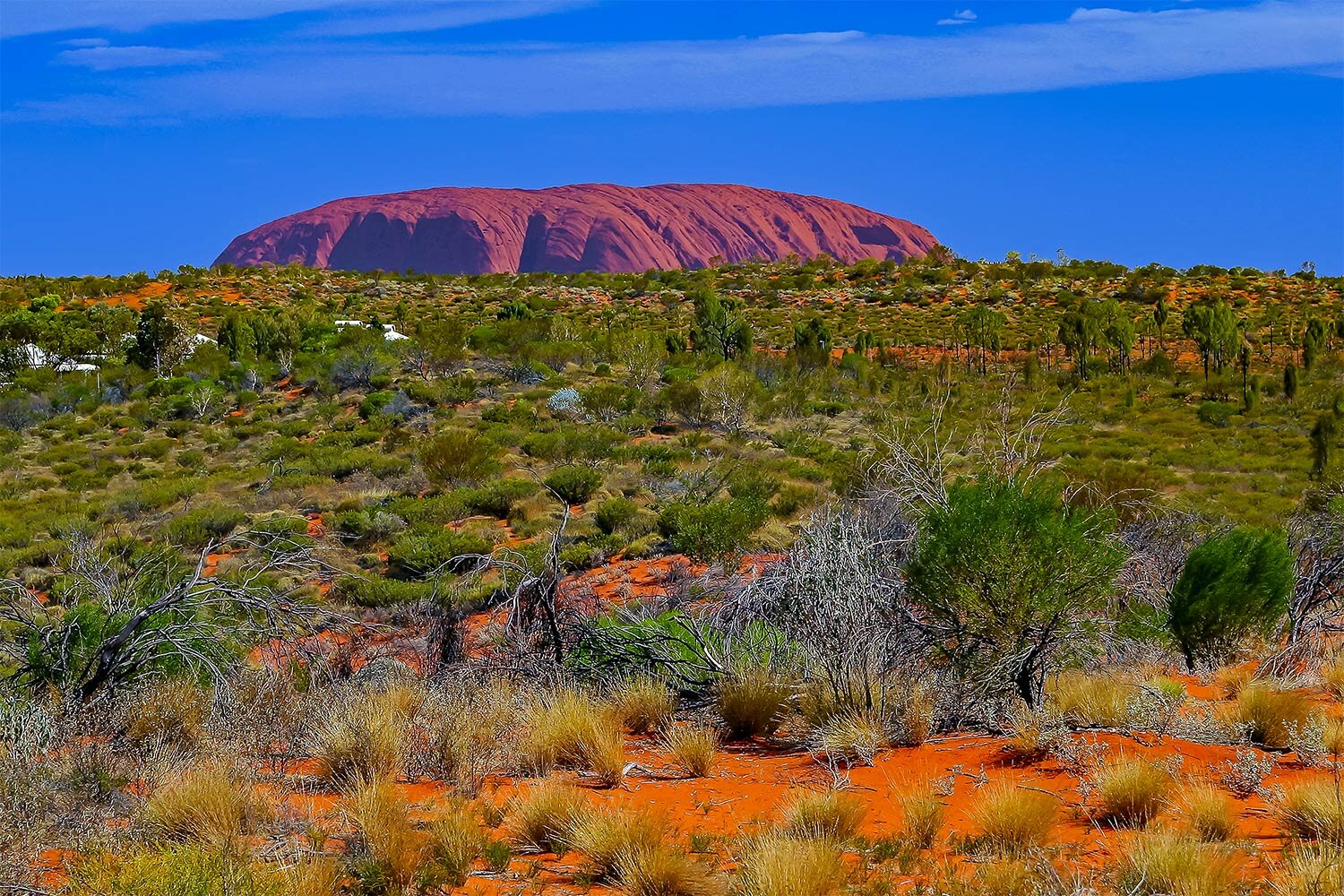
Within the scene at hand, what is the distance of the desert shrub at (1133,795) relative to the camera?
5000 mm

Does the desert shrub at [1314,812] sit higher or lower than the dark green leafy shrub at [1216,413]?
higher

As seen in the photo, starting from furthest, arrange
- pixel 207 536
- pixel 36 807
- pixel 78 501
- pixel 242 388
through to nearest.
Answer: pixel 242 388 < pixel 78 501 < pixel 207 536 < pixel 36 807

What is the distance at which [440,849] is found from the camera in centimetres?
480

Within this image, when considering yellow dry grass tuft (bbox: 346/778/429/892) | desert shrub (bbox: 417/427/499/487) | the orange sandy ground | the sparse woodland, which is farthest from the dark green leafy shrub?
yellow dry grass tuft (bbox: 346/778/429/892)

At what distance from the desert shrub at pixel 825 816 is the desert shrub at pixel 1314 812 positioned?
1.88 meters

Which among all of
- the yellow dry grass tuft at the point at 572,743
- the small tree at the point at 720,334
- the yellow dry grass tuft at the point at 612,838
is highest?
the small tree at the point at 720,334

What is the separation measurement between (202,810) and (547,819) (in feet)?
5.22

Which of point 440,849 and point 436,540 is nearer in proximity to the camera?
point 440,849

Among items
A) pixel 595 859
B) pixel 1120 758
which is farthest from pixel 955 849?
pixel 595 859

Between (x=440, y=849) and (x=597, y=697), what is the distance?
2570 millimetres

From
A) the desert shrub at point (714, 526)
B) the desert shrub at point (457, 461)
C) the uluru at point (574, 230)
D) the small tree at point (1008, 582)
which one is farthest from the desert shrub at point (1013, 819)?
the uluru at point (574, 230)

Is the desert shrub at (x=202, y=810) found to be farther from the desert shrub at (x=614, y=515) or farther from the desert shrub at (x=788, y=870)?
the desert shrub at (x=614, y=515)

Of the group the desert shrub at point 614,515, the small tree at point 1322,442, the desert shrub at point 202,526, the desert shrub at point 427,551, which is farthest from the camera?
the small tree at point 1322,442

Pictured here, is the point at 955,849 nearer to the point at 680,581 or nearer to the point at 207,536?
the point at 680,581
